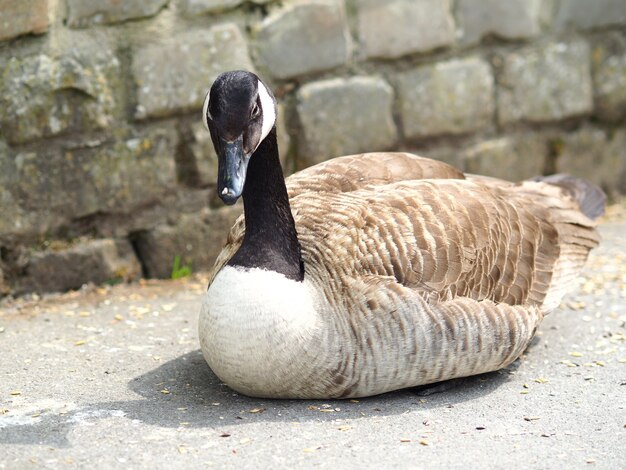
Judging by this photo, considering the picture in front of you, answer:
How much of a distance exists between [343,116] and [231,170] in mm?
2268

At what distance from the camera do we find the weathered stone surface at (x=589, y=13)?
20.7 feet

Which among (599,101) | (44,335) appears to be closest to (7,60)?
(44,335)

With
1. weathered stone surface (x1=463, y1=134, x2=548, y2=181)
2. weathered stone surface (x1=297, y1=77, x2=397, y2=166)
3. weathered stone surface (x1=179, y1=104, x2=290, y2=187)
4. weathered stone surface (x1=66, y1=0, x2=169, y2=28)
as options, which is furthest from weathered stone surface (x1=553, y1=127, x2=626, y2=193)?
weathered stone surface (x1=66, y1=0, x2=169, y2=28)

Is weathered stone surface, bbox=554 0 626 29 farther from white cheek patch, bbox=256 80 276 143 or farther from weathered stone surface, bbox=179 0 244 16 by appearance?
white cheek patch, bbox=256 80 276 143

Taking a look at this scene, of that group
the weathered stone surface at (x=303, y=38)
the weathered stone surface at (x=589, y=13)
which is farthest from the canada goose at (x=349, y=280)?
the weathered stone surface at (x=589, y=13)

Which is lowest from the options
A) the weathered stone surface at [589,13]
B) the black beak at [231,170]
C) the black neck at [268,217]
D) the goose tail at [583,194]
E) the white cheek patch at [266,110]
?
the goose tail at [583,194]

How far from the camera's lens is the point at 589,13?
6363 millimetres

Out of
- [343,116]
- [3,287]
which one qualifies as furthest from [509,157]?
[3,287]

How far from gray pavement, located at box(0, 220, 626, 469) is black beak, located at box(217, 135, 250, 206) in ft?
2.89

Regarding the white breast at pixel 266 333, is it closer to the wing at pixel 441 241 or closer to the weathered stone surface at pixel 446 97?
the wing at pixel 441 241

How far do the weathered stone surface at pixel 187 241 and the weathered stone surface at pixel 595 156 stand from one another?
7.68ft

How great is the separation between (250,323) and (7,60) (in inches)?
83.2

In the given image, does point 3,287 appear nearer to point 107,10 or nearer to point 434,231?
point 107,10

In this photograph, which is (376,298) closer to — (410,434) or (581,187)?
(410,434)
